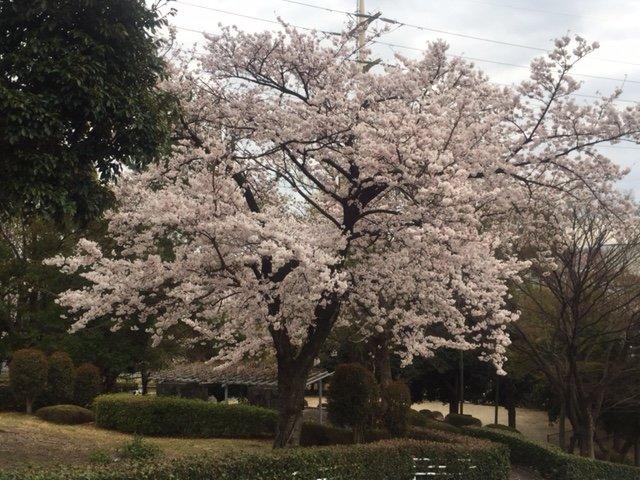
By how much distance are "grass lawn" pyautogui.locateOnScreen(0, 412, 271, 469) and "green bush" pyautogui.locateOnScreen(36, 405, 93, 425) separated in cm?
42

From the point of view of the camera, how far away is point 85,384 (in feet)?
83.6

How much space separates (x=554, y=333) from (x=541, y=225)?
9431 mm

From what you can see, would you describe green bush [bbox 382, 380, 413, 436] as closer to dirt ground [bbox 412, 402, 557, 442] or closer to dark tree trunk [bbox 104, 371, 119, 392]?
dark tree trunk [bbox 104, 371, 119, 392]

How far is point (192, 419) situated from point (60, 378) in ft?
23.3

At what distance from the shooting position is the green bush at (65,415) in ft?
74.1

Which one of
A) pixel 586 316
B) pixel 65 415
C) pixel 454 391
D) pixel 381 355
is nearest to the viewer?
pixel 381 355

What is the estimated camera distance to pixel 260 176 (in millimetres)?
16438

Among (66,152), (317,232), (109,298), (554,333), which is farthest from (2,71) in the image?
(554,333)

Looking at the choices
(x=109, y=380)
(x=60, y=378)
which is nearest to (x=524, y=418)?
(x=109, y=380)

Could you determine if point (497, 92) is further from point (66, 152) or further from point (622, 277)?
point (622, 277)

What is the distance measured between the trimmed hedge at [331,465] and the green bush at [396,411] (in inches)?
84.7

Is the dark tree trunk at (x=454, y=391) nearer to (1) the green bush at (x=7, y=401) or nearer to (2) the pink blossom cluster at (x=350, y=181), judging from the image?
(1) the green bush at (x=7, y=401)

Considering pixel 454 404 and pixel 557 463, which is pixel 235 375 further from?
pixel 454 404

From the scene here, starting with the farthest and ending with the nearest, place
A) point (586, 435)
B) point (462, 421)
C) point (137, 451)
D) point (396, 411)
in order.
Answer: point (462, 421), point (586, 435), point (396, 411), point (137, 451)
